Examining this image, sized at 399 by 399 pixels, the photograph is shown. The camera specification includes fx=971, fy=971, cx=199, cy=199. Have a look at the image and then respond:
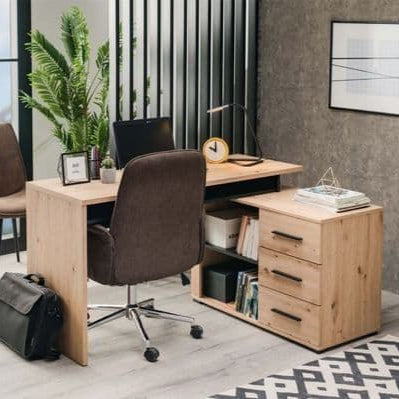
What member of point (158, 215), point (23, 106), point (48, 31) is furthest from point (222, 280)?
point (48, 31)

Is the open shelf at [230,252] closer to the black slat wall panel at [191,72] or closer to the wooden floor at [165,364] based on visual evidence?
the wooden floor at [165,364]

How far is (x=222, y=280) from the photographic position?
5059 mm

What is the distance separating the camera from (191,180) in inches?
169

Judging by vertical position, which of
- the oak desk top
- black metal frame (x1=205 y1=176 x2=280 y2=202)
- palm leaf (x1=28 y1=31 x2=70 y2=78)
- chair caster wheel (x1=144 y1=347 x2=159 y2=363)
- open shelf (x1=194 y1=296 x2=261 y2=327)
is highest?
palm leaf (x1=28 y1=31 x2=70 y2=78)

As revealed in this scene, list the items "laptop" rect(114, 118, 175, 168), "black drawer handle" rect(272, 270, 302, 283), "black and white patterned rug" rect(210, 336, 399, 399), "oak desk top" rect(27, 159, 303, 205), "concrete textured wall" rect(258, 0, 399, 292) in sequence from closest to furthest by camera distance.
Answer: "black and white patterned rug" rect(210, 336, 399, 399), "oak desk top" rect(27, 159, 303, 205), "black drawer handle" rect(272, 270, 302, 283), "laptop" rect(114, 118, 175, 168), "concrete textured wall" rect(258, 0, 399, 292)

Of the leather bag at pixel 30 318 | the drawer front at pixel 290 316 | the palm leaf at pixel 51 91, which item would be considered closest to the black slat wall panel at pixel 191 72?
the palm leaf at pixel 51 91

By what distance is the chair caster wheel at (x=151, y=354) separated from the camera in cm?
434

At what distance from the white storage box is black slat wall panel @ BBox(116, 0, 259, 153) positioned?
70 centimetres


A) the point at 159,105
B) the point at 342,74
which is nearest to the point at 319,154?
the point at 342,74

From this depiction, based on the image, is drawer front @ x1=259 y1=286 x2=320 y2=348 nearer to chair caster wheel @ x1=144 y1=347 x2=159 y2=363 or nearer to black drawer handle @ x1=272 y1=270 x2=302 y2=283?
black drawer handle @ x1=272 y1=270 x2=302 y2=283

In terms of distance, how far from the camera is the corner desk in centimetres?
425

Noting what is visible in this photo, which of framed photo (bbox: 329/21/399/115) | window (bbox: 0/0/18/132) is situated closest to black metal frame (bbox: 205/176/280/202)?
framed photo (bbox: 329/21/399/115)

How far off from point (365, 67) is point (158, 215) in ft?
5.41

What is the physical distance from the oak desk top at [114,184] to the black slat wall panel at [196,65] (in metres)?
0.57
